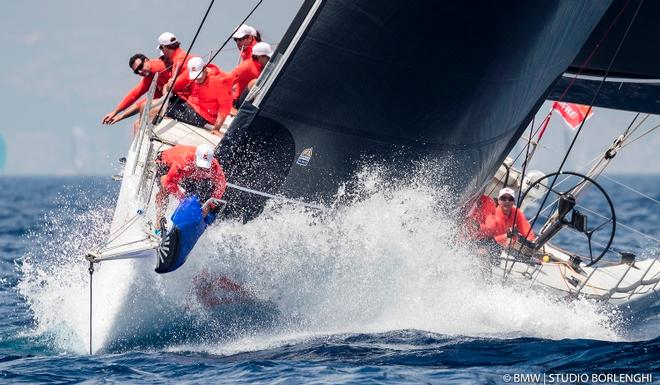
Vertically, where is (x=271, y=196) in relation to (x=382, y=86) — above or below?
below

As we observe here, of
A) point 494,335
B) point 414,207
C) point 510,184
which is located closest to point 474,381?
point 494,335

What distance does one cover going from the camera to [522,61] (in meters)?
8.36

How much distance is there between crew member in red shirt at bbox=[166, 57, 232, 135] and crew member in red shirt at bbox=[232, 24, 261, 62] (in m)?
0.51

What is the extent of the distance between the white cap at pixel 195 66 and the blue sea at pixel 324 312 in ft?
4.80

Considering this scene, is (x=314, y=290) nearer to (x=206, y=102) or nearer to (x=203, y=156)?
(x=203, y=156)

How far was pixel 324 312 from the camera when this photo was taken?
27.2 ft

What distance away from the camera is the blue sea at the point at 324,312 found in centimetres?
728

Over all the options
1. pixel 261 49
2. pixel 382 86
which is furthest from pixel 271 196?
pixel 261 49

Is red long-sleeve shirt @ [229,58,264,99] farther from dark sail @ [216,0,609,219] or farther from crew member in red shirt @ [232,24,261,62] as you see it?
dark sail @ [216,0,609,219]

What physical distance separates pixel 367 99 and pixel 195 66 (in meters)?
1.72

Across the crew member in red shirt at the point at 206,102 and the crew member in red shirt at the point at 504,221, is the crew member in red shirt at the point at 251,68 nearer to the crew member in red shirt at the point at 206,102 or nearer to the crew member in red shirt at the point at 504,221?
the crew member in red shirt at the point at 206,102

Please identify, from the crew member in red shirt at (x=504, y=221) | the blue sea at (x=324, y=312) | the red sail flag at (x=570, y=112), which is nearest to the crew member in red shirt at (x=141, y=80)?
the blue sea at (x=324, y=312)

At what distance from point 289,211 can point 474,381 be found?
2.30 m

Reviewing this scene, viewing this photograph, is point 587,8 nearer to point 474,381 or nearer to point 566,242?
point 474,381
